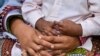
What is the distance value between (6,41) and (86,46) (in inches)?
16.5

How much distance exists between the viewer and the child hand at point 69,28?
153 cm

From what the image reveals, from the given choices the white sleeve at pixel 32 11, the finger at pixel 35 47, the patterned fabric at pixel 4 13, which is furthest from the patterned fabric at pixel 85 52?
the patterned fabric at pixel 4 13

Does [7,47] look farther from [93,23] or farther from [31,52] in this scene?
[93,23]

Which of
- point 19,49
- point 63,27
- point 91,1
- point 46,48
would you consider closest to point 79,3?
point 91,1

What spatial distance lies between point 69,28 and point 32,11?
0.30 meters

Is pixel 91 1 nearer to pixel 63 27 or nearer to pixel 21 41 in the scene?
pixel 63 27

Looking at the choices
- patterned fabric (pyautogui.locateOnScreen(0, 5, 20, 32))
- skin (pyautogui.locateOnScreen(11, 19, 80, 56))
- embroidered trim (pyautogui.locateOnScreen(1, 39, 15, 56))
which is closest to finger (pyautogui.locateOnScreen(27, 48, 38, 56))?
skin (pyautogui.locateOnScreen(11, 19, 80, 56))

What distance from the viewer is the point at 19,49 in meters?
1.66

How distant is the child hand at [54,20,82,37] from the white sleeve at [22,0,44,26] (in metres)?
0.18

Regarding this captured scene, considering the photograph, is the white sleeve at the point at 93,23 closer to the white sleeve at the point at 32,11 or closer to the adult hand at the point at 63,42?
the adult hand at the point at 63,42

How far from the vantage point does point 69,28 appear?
1527 millimetres

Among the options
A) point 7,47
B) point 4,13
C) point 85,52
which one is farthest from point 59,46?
point 4,13

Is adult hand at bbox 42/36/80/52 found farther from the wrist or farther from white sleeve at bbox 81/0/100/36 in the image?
the wrist

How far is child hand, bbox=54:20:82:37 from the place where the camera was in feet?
5.01
